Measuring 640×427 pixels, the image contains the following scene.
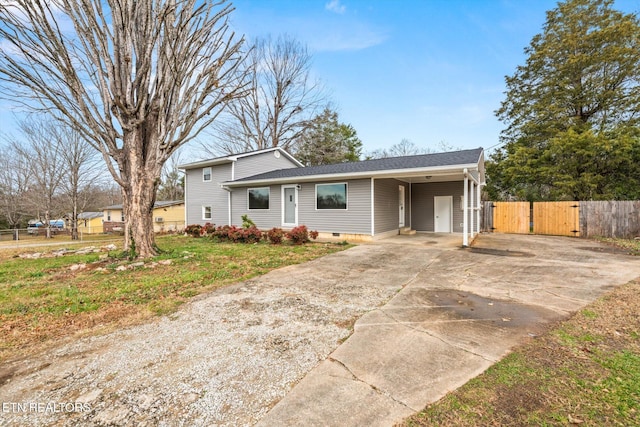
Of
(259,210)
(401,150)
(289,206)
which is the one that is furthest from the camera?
(401,150)

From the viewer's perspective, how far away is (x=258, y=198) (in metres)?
13.5

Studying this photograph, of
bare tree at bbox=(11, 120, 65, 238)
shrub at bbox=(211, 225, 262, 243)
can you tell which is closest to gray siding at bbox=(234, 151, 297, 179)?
shrub at bbox=(211, 225, 262, 243)

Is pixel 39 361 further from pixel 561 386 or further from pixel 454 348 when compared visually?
pixel 561 386

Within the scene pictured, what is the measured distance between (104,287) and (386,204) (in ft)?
30.6

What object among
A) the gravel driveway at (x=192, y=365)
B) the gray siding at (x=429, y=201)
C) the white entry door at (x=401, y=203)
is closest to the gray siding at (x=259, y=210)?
the white entry door at (x=401, y=203)

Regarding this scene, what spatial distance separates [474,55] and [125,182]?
638 inches

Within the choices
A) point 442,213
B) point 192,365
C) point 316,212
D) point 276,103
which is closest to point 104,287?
point 192,365

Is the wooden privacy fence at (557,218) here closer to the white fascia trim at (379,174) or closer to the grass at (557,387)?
the white fascia trim at (379,174)

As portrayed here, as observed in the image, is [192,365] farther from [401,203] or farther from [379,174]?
[401,203]

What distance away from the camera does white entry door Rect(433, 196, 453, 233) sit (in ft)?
41.8

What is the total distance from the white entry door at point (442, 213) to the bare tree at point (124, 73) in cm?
998

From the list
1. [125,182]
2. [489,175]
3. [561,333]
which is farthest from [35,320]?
[489,175]

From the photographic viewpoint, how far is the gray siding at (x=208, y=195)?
49.8ft

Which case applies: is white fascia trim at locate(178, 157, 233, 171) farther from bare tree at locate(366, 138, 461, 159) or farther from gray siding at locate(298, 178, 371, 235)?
bare tree at locate(366, 138, 461, 159)
